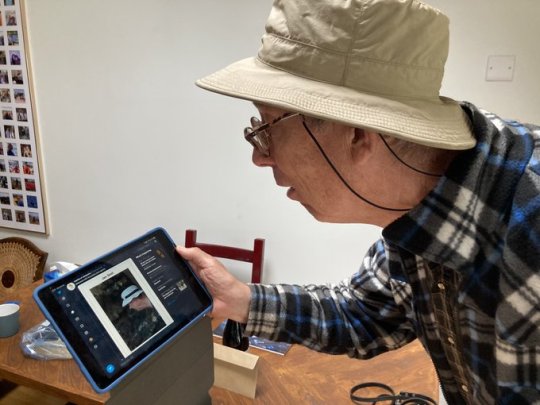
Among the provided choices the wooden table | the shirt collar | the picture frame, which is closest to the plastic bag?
the wooden table

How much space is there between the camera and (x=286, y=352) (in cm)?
122

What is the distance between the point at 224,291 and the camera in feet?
3.05

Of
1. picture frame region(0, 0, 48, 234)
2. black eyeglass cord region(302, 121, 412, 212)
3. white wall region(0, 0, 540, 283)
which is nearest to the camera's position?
black eyeglass cord region(302, 121, 412, 212)

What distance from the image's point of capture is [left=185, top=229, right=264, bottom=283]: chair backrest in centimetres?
185

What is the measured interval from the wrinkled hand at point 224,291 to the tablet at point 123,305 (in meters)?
0.06

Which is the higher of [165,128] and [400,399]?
[165,128]

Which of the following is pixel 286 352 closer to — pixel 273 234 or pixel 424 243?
pixel 424 243

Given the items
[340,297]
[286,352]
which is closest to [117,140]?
[286,352]

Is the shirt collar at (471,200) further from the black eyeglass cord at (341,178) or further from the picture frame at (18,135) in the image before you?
the picture frame at (18,135)

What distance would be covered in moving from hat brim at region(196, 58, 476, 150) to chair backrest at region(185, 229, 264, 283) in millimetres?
1262

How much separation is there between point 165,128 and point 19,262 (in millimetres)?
1226

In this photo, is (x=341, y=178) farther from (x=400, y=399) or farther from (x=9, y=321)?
(x=9, y=321)

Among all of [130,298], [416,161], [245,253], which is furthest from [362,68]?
[245,253]

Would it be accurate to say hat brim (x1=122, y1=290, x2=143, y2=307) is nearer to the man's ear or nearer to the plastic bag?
the man's ear
